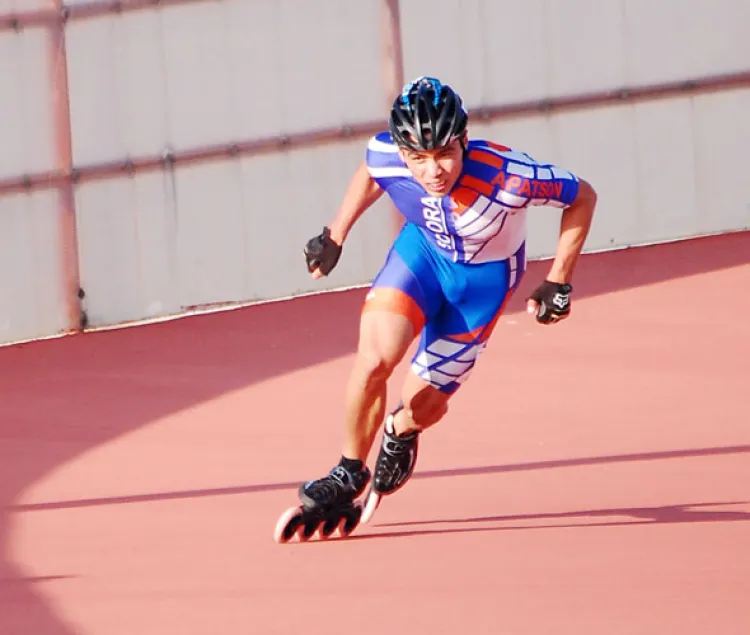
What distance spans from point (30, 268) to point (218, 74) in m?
1.90

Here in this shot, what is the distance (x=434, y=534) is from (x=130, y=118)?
245 inches

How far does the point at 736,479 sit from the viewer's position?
261 inches

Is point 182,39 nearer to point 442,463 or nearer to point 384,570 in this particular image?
point 442,463

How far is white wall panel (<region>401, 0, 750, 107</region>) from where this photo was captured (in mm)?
11664

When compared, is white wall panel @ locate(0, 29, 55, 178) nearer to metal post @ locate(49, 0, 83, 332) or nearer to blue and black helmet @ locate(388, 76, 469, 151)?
metal post @ locate(49, 0, 83, 332)

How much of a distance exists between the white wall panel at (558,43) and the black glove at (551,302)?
6.33 m

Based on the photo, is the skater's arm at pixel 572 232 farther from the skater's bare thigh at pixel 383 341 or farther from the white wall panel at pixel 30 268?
the white wall panel at pixel 30 268

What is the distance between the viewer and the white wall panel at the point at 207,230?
1156cm

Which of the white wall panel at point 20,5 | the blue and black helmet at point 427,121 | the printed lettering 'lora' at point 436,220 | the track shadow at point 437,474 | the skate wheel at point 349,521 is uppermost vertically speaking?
the white wall panel at point 20,5

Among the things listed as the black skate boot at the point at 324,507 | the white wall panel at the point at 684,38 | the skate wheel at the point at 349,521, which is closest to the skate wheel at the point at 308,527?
the black skate boot at the point at 324,507

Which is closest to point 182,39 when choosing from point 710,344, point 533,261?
point 533,261

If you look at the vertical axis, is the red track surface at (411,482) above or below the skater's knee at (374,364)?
below

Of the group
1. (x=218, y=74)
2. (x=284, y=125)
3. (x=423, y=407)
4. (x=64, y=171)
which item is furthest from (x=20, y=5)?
(x=423, y=407)

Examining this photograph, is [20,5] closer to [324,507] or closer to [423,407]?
[423,407]
